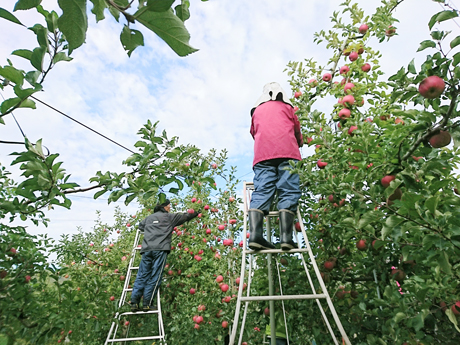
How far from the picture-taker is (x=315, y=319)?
186 cm

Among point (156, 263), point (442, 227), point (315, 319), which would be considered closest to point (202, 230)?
point (156, 263)

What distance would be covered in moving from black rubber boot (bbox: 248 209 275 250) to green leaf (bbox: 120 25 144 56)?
1495 millimetres

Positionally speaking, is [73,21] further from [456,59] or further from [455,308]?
[455,308]

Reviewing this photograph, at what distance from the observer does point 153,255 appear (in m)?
3.64

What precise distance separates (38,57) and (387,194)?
43.5 inches

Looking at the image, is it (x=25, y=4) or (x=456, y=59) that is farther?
(x=456, y=59)

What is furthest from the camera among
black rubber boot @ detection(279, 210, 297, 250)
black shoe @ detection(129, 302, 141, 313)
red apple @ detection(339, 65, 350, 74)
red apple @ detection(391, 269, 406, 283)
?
black shoe @ detection(129, 302, 141, 313)

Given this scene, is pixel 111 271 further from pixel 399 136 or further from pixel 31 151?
pixel 399 136

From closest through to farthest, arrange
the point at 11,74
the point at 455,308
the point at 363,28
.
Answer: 1. the point at 11,74
2. the point at 455,308
3. the point at 363,28

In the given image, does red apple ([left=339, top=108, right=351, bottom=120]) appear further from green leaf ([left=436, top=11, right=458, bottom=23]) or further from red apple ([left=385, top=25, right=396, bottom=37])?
green leaf ([left=436, top=11, right=458, bottom=23])

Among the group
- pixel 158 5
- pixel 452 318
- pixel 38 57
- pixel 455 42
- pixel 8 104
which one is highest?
pixel 455 42

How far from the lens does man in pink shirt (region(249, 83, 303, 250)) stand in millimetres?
1833

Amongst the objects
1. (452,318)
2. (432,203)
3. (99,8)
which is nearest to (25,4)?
(99,8)

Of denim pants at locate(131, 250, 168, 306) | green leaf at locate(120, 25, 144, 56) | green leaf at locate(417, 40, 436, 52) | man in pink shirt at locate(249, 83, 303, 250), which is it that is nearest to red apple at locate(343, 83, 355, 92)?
man in pink shirt at locate(249, 83, 303, 250)
